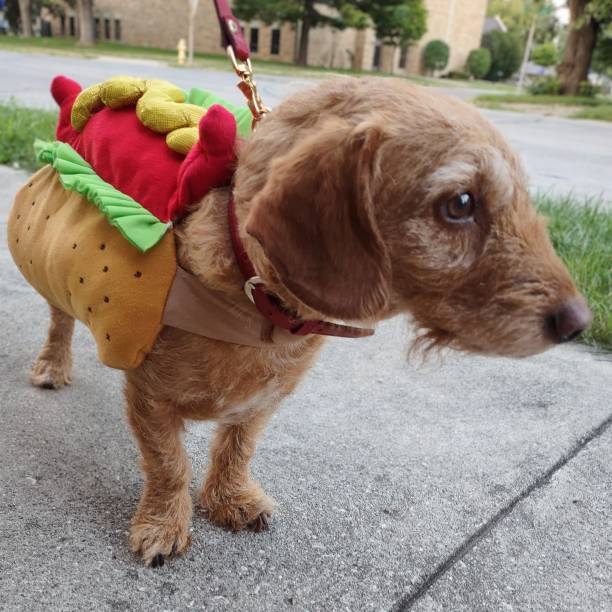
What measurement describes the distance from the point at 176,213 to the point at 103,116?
718 millimetres

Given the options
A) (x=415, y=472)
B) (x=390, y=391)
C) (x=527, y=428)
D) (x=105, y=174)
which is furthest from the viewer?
(x=390, y=391)

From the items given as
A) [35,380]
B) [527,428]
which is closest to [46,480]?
[35,380]

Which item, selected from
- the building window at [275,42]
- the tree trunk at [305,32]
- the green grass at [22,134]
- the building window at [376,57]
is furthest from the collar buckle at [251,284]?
the building window at [376,57]

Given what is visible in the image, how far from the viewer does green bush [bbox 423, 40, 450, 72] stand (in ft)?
169

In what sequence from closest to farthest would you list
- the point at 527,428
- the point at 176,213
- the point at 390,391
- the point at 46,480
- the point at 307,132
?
1. the point at 307,132
2. the point at 176,213
3. the point at 46,480
4. the point at 527,428
5. the point at 390,391

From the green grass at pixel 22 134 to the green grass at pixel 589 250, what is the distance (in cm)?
479

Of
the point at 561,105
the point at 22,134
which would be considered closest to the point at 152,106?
the point at 22,134

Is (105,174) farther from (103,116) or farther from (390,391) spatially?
(390,391)

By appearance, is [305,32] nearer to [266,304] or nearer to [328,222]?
[266,304]

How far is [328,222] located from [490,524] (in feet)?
4.66

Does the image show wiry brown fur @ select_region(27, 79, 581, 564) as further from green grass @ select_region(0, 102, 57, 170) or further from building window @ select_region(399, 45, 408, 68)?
building window @ select_region(399, 45, 408, 68)

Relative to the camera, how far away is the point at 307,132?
1700 millimetres

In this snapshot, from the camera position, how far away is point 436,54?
51469 millimetres

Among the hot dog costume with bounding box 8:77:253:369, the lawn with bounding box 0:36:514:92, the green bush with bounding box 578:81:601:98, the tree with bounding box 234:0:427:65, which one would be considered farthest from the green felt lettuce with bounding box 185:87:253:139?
the tree with bounding box 234:0:427:65
